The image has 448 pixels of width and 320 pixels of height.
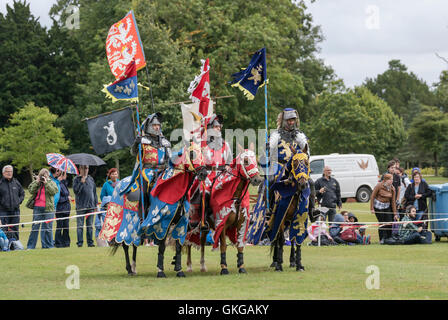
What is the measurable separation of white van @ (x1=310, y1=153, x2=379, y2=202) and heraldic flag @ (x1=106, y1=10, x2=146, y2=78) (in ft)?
75.2

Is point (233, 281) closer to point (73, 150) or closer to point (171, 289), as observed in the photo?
point (171, 289)

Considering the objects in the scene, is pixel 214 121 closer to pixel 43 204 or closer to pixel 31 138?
pixel 43 204

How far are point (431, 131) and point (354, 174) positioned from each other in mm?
47875

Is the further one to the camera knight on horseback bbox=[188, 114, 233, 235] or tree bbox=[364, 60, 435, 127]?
tree bbox=[364, 60, 435, 127]

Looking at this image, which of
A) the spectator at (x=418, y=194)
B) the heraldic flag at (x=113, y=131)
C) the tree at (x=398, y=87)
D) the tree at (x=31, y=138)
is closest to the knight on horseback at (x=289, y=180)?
the heraldic flag at (x=113, y=131)

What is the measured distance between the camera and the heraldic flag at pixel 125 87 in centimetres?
1356

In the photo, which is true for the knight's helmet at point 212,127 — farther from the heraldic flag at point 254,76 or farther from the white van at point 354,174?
the white van at point 354,174

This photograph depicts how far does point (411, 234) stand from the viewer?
20.1m

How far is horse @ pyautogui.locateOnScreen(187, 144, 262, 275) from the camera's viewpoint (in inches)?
494

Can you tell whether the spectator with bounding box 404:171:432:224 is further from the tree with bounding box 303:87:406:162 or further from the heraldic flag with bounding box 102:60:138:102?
the tree with bounding box 303:87:406:162

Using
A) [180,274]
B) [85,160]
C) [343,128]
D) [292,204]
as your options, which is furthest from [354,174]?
[343,128]

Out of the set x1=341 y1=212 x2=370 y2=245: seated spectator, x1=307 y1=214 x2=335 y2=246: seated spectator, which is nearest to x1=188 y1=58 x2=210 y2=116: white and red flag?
x1=307 y1=214 x2=335 y2=246: seated spectator
